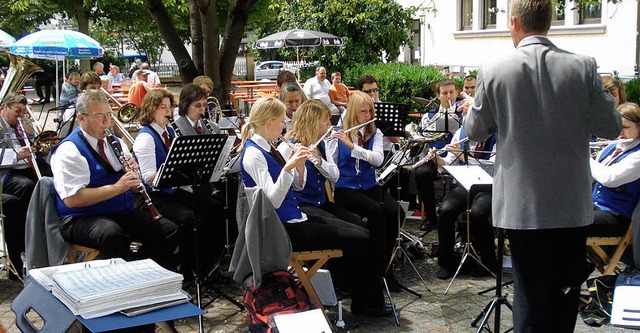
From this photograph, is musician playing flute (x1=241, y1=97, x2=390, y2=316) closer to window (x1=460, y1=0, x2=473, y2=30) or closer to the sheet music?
the sheet music

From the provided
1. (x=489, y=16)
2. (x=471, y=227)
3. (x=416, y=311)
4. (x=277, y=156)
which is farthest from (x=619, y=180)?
(x=489, y=16)

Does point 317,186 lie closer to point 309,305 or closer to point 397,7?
point 309,305

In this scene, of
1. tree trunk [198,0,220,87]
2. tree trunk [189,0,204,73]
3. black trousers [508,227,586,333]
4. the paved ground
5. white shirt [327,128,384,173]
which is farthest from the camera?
tree trunk [189,0,204,73]

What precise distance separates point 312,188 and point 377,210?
2.04ft

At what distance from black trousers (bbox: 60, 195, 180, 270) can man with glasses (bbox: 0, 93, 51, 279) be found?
128 cm

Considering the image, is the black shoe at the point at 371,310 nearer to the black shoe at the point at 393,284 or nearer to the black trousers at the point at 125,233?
the black shoe at the point at 393,284

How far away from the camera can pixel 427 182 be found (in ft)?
25.1

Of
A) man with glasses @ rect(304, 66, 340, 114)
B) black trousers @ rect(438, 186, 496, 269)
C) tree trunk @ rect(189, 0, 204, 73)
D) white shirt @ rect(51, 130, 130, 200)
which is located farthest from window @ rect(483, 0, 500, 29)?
white shirt @ rect(51, 130, 130, 200)

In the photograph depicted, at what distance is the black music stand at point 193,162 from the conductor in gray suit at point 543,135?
94.5 inches

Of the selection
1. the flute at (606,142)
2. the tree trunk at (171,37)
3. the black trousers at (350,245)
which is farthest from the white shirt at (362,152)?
the tree trunk at (171,37)

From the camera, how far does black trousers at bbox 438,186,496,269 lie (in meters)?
6.16

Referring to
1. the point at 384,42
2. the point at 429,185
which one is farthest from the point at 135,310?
the point at 384,42

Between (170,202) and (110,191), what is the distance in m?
0.90

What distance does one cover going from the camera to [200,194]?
20.0 feet
